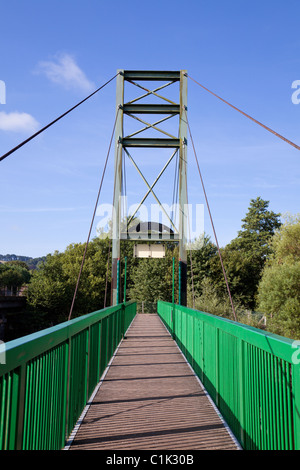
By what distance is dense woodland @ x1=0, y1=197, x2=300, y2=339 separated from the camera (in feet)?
109

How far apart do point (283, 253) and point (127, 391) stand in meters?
37.3

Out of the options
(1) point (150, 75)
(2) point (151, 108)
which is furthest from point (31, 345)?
(1) point (150, 75)

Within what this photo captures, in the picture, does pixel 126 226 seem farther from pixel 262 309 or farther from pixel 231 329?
pixel 262 309

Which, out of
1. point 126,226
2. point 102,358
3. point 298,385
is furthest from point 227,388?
point 126,226

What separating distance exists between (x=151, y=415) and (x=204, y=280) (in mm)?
37982

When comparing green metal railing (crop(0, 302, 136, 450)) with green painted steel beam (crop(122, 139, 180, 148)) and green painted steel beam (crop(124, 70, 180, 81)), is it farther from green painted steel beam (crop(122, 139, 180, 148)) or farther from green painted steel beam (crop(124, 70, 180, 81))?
green painted steel beam (crop(124, 70, 180, 81))

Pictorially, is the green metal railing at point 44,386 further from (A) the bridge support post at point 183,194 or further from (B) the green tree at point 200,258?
(B) the green tree at point 200,258

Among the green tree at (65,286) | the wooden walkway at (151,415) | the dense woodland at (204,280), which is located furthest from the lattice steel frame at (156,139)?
the green tree at (65,286)

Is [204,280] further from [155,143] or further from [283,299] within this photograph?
[155,143]

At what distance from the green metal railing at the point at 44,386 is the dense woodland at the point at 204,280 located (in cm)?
2859

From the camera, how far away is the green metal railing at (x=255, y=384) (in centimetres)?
269

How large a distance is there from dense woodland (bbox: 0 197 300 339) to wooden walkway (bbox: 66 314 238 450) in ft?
85.5
